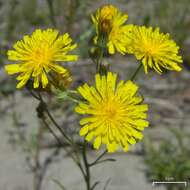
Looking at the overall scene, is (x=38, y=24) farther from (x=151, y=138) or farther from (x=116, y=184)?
(x=116, y=184)

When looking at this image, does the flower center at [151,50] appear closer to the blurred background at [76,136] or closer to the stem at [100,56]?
the stem at [100,56]

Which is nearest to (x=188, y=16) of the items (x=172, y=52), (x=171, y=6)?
(x=171, y=6)

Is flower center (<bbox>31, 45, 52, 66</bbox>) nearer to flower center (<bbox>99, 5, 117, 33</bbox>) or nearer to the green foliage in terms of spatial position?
flower center (<bbox>99, 5, 117, 33</bbox>)

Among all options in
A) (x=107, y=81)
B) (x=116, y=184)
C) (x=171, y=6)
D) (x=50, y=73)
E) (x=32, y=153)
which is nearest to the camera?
(x=107, y=81)

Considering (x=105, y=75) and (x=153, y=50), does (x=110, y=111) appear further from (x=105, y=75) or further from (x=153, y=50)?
(x=153, y=50)

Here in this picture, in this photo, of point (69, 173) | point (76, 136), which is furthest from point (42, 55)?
point (76, 136)

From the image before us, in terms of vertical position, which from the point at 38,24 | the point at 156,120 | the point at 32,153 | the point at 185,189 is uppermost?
the point at 38,24

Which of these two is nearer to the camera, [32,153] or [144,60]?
[144,60]
